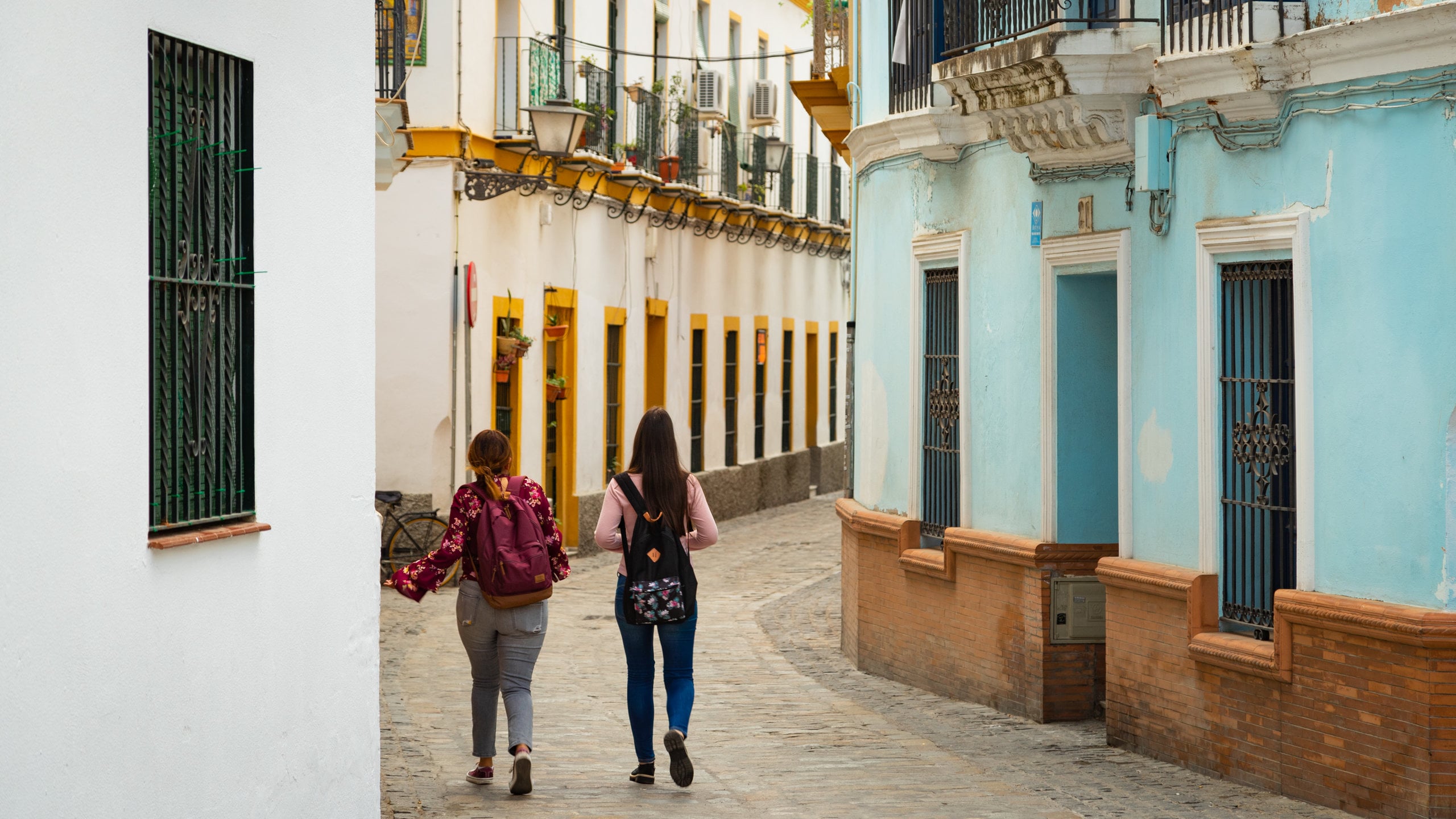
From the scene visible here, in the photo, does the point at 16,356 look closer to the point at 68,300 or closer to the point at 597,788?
the point at 68,300

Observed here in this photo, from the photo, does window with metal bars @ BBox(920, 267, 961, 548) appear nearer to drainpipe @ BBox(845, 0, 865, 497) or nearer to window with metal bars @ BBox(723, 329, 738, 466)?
drainpipe @ BBox(845, 0, 865, 497)

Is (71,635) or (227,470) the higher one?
(227,470)

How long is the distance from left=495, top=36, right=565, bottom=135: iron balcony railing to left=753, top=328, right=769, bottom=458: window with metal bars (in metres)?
10.4

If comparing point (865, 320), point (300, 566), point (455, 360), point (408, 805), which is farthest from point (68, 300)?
point (455, 360)

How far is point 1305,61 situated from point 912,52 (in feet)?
15.0

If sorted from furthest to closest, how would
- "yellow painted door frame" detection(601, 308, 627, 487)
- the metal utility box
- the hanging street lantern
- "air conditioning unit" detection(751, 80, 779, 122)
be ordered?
"air conditioning unit" detection(751, 80, 779, 122) → "yellow painted door frame" detection(601, 308, 627, 487) → the hanging street lantern → the metal utility box

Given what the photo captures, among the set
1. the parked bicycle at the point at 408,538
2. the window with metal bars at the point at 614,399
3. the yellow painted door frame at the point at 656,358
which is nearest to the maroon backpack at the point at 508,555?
Result: the parked bicycle at the point at 408,538

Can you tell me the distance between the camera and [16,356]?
5.14 m

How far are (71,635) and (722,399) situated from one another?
73.5 feet

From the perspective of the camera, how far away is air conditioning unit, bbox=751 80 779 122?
28688mm

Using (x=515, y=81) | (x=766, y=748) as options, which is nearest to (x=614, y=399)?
(x=515, y=81)

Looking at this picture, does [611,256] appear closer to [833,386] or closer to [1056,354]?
[833,386]

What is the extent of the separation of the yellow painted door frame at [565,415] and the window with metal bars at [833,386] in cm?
1297

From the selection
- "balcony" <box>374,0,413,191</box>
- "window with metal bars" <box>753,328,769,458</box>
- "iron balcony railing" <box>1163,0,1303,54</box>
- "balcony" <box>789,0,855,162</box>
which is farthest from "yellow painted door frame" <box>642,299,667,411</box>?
"iron balcony railing" <box>1163,0,1303,54</box>
